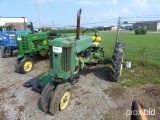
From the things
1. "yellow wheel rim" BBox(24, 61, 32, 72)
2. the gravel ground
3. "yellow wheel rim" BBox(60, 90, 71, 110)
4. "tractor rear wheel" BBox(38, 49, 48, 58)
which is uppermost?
"tractor rear wheel" BBox(38, 49, 48, 58)

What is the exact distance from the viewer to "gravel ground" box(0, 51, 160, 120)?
3809 millimetres

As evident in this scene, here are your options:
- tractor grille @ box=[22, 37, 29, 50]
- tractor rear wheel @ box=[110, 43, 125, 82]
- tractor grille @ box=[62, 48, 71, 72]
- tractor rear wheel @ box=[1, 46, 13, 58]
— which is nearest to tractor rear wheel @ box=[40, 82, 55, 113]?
tractor grille @ box=[62, 48, 71, 72]

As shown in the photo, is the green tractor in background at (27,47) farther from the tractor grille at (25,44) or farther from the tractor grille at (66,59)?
the tractor grille at (66,59)

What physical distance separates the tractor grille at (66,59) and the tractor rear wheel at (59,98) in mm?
361

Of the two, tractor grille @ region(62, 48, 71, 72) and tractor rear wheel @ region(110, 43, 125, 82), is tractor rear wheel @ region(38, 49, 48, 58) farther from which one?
tractor grille @ region(62, 48, 71, 72)

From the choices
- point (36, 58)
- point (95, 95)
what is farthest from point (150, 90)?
point (36, 58)

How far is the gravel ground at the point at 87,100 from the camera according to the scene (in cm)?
381

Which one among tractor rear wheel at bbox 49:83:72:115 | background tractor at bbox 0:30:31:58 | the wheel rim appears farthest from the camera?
the wheel rim

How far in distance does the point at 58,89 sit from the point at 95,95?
1268mm

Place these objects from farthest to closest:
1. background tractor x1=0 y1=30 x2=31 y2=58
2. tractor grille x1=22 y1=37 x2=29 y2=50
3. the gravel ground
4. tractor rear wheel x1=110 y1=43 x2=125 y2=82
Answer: background tractor x1=0 y1=30 x2=31 y2=58 < tractor grille x1=22 y1=37 x2=29 y2=50 < tractor rear wheel x1=110 y1=43 x2=125 y2=82 < the gravel ground

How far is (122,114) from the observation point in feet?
12.5

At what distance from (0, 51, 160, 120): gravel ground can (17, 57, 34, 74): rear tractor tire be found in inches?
22.3

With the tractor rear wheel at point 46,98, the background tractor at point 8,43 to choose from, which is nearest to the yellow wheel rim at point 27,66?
the tractor rear wheel at point 46,98

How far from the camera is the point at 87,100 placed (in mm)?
4430
